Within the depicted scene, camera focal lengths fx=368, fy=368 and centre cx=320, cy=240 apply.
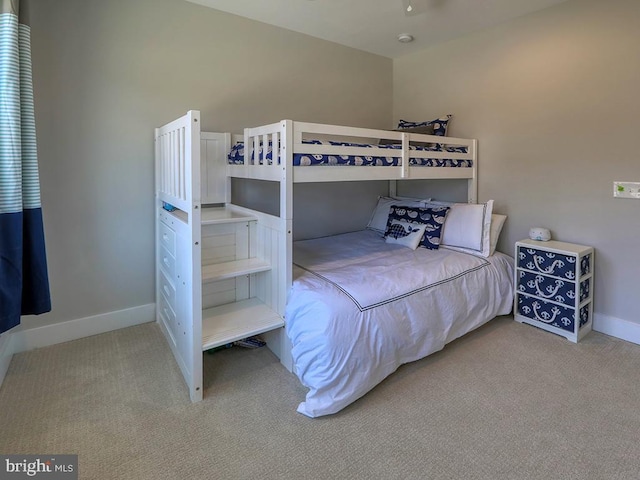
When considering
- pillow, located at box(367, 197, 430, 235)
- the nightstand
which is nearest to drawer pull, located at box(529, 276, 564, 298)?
the nightstand

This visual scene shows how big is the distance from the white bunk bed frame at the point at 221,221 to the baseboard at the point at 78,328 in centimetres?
13

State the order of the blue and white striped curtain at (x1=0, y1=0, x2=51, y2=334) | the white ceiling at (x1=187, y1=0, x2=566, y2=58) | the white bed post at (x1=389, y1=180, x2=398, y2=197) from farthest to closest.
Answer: the white bed post at (x1=389, y1=180, x2=398, y2=197)
the white ceiling at (x1=187, y1=0, x2=566, y2=58)
the blue and white striped curtain at (x1=0, y1=0, x2=51, y2=334)

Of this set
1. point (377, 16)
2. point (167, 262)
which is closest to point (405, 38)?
point (377, 16)

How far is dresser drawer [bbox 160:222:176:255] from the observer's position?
216 cm

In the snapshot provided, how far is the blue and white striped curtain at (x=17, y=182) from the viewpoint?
1.63 meters

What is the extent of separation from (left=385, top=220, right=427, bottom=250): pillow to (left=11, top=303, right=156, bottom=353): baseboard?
1.97 meters

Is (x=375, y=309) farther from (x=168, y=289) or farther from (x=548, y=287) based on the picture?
(x=548, y=287)

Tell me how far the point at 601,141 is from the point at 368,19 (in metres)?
1.90

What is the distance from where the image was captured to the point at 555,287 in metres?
2.54

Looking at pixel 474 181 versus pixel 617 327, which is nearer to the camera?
pixel 617 327

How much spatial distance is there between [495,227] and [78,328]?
3137 mm

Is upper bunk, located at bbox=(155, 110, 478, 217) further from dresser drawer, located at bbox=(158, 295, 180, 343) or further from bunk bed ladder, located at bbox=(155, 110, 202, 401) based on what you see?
dresser drawer, located at bbox=(158, 295, 180, 343)

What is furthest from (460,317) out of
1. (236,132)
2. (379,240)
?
(236,132)

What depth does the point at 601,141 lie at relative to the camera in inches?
98.5
